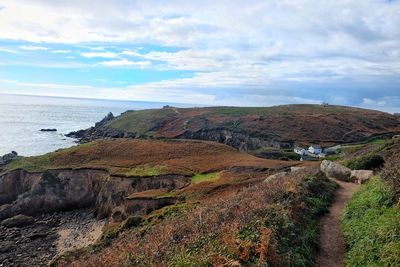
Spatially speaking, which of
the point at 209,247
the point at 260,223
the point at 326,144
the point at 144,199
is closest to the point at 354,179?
the point at 144,199

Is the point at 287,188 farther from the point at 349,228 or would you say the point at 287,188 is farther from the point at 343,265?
the point at 343,265

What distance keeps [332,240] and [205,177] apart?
31665mm

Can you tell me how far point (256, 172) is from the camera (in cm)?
4956

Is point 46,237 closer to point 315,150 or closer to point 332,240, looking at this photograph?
point 332,240

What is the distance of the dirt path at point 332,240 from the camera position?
15906 mm

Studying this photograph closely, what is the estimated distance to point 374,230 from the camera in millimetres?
15672

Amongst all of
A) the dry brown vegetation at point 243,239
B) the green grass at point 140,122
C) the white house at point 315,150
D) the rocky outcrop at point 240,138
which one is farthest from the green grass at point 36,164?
the green grass at point 140,122

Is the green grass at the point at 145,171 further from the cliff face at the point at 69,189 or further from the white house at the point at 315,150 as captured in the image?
the white house at the point at 315,150

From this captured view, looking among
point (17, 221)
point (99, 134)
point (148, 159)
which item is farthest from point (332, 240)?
point (99, 134)

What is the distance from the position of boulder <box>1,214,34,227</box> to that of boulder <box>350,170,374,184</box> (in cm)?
3758

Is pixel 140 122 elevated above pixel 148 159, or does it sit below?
above

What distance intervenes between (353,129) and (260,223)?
110 meters

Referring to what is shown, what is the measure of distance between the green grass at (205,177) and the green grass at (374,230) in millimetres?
26549

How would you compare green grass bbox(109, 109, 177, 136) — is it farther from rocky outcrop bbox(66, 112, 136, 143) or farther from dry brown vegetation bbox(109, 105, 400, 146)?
rocky outcrop bbox(66, 112, 136, 143)
